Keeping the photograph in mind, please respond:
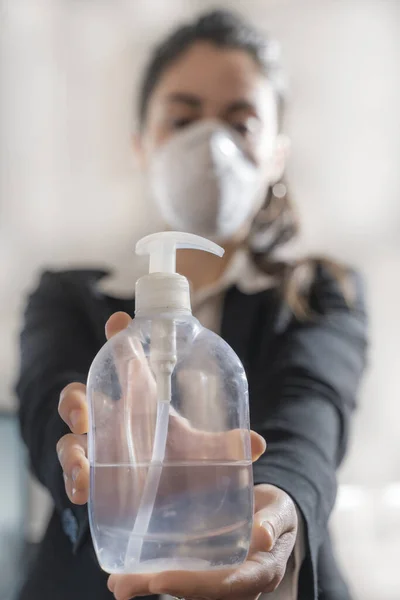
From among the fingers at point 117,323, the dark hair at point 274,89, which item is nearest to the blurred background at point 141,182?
the dark hair at point 274,89

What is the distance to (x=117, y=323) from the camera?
1.21ft

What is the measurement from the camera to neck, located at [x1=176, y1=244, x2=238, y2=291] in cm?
49

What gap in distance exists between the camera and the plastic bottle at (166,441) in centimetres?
31

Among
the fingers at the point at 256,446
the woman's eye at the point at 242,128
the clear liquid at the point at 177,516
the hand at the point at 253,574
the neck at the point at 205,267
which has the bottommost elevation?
the hand at the point at 253,574

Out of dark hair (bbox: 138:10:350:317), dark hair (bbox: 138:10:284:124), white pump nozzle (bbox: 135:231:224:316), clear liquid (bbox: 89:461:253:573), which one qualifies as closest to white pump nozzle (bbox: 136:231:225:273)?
white pump nozzle (bbox: 135:231:224:316)

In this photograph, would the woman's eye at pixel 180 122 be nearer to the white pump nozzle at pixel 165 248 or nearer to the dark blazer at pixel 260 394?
the dark blazer at pixel 260 394

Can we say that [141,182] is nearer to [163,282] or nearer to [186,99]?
[186,99]

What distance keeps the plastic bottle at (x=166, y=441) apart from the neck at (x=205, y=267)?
0.37 ft

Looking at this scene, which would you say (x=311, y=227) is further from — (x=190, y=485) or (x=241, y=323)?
(x=190, y=485)

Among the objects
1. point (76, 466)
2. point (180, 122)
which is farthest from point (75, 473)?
point (180, 122)

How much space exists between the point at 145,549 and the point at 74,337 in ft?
0.73

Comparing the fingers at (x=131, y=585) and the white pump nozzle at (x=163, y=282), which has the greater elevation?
the white pump nozzle at (x=163, y=282)

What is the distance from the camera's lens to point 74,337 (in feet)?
1.63

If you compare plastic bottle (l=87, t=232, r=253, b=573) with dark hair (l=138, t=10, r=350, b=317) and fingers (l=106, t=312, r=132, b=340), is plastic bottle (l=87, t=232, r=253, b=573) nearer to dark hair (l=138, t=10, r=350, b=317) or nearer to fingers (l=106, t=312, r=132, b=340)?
fingers (l=106, t=312, r=132, b=340)
